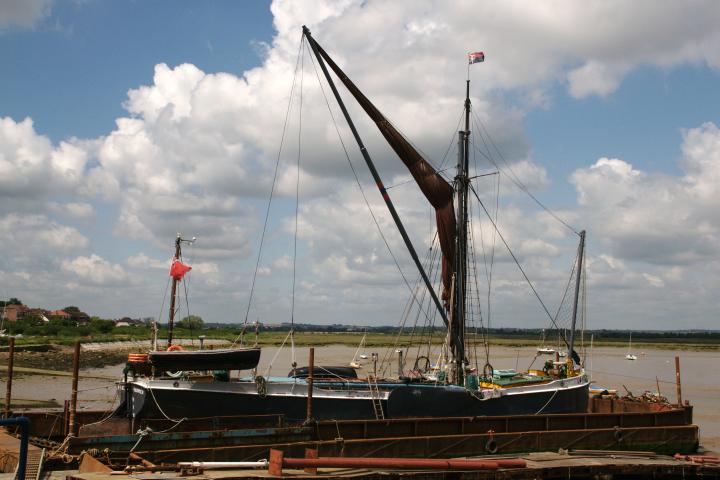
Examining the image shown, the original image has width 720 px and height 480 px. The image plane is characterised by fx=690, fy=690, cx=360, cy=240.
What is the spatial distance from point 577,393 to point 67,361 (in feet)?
195

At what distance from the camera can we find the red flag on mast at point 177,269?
26562 millimetres

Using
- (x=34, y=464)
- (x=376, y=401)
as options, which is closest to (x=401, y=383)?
(x=376, y=401)

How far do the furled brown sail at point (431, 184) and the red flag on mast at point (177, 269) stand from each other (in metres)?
9.58

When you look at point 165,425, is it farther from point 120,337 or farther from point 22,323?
point 22,323

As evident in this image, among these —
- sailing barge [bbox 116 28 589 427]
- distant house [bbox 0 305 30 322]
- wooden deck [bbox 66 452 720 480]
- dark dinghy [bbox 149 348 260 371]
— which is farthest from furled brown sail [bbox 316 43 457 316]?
distant house [bbox 0 305 30 322]

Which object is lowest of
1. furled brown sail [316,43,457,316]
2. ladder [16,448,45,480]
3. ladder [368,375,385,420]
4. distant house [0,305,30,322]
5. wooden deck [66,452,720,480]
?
wooden deck [66,452,720,480]

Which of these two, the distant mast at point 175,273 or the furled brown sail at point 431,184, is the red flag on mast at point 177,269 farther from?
the furled brown sail at point 431,184

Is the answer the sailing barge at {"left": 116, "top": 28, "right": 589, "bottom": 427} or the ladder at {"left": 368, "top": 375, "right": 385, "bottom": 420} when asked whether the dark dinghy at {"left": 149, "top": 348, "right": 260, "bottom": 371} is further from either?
the ladder at {"left": 368, "top": 375, "right": 385, "bottom": 420}

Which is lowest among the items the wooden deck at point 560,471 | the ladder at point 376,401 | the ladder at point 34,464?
the wooden deck at point 560,471

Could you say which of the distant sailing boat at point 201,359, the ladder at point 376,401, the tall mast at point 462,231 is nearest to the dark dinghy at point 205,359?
the distant sailing boat at point 201,359

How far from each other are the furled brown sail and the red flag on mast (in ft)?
31.4

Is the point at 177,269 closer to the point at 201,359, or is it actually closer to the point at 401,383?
the point at 201,359

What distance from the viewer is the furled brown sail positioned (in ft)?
93.0

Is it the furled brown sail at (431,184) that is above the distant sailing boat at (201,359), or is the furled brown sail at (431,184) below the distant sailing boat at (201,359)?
above
